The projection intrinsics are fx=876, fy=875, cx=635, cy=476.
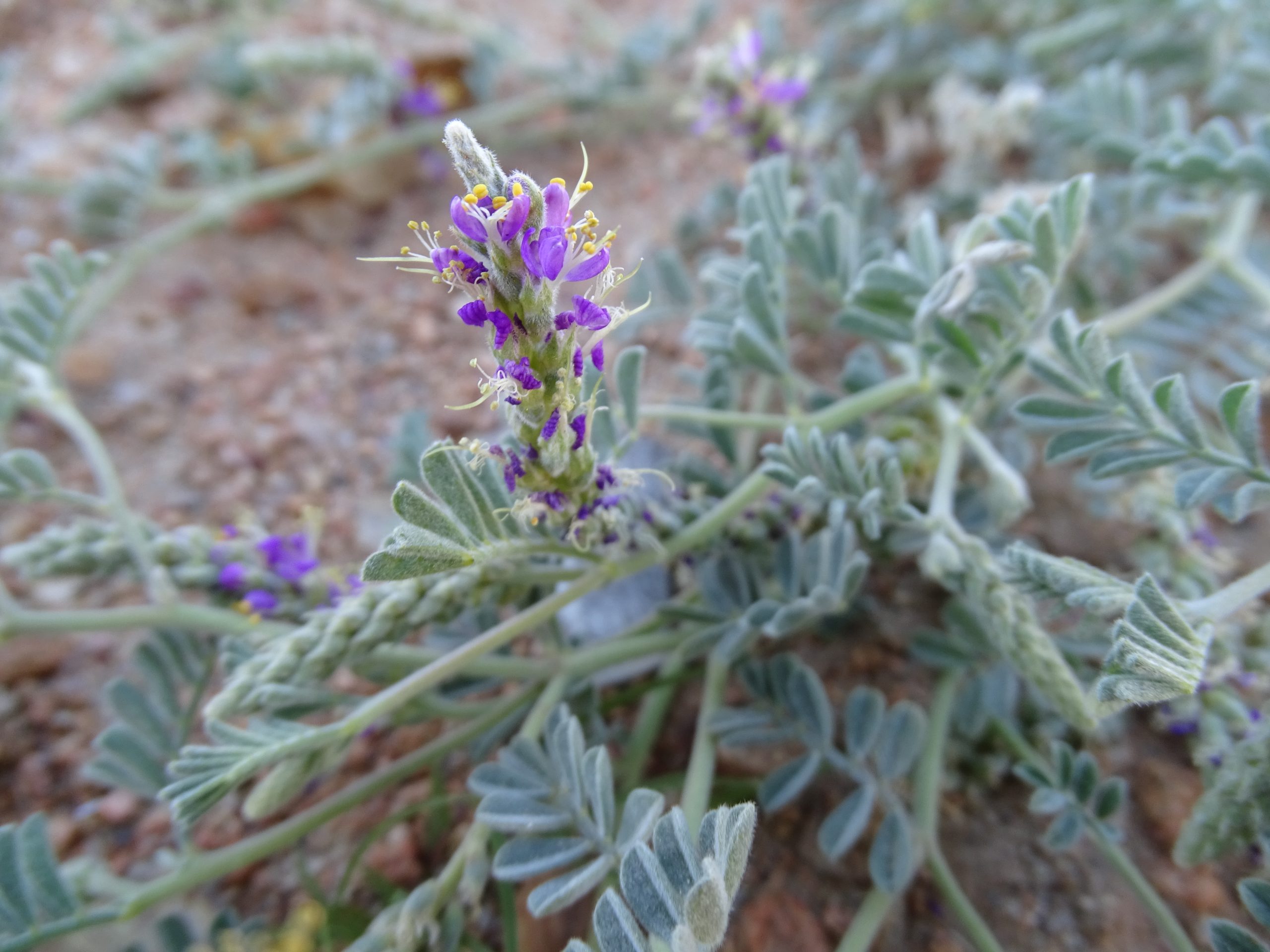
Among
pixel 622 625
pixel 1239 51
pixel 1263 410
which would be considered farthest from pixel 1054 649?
pixel 1239 51

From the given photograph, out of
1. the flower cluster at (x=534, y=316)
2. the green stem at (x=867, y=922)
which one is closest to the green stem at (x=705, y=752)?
the green stem at (x=867, y=922)

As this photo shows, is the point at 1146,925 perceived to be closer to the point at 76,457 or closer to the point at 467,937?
the point at 467,937

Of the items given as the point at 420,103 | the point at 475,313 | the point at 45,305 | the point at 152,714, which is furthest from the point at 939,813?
the point at 420,103

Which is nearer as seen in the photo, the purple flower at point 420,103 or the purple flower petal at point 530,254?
the purple flower petal at point 530,254

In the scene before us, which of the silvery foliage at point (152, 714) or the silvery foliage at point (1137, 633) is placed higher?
the silvery foliage at point (152, 714)

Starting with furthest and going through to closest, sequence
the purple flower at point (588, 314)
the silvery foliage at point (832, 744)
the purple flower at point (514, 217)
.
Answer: the silvery foliage at point (832, 744) < the purple flower at point (588, 314) < the purple flower at point (514, 217)

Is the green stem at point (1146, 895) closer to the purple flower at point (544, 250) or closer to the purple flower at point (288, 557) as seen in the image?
the purple flower at point (544, 250)

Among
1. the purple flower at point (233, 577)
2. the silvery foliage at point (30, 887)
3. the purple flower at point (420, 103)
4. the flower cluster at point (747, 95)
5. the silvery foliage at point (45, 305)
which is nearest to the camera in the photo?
the silvery foliage at point (30, 887)
